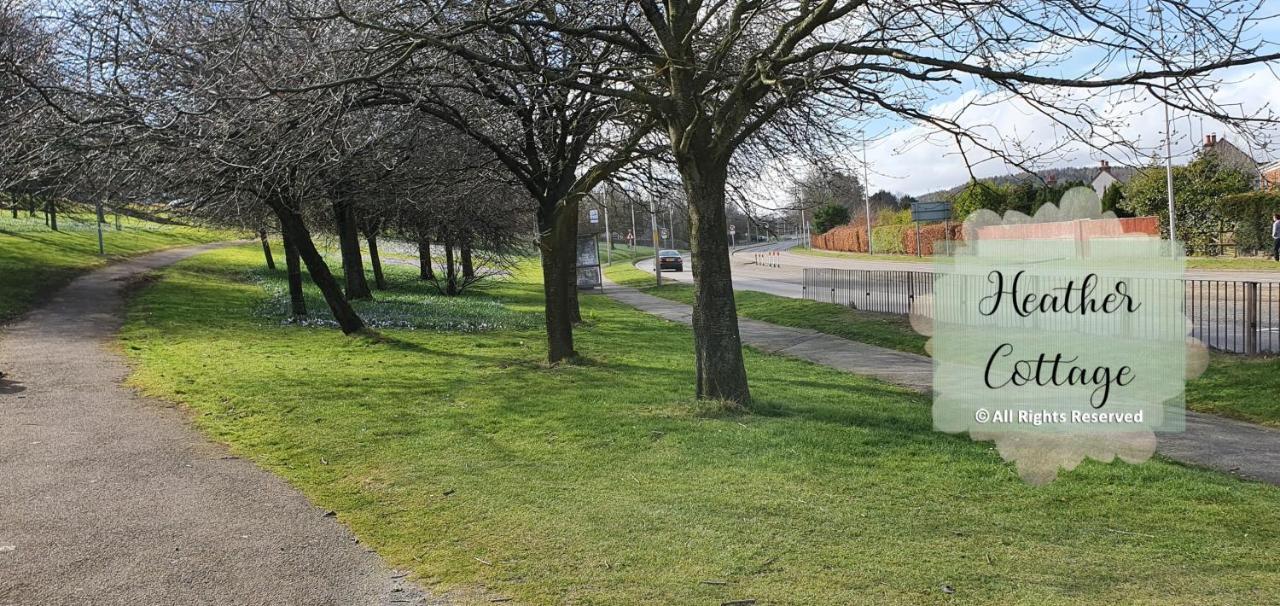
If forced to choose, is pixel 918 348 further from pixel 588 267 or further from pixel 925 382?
pixel 588 267

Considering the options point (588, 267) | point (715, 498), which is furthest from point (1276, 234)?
point (715, 498)

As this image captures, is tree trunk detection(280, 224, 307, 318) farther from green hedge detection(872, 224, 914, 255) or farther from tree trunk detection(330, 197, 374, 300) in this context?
green hedge detection(872, 224, 914, 255)

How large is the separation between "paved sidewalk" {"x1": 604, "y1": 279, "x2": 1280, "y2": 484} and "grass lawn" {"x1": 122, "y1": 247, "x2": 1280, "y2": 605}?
0.67 m

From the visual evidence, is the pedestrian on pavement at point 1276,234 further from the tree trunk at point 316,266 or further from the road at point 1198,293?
the tree trunk at point 316,266

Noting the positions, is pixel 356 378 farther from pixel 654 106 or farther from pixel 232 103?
pixel 654 106

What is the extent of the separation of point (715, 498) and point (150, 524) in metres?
3.32

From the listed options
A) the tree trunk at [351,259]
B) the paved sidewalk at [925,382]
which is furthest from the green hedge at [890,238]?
the tree trunk at [351,259]

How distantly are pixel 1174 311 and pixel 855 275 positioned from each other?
1743cm

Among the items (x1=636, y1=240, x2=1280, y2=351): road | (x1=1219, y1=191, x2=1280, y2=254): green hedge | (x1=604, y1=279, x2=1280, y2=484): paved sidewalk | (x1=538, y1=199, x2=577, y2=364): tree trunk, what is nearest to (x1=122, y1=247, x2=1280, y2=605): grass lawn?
(x1=604, y1=279, x2=1280, y2=484): paved sidewalk

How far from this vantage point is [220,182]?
9.39m

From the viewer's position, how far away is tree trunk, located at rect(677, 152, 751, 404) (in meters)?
8.34

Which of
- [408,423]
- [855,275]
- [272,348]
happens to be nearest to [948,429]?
[408,423]

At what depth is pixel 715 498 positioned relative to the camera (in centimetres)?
567

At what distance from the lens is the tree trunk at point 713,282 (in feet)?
27.3
